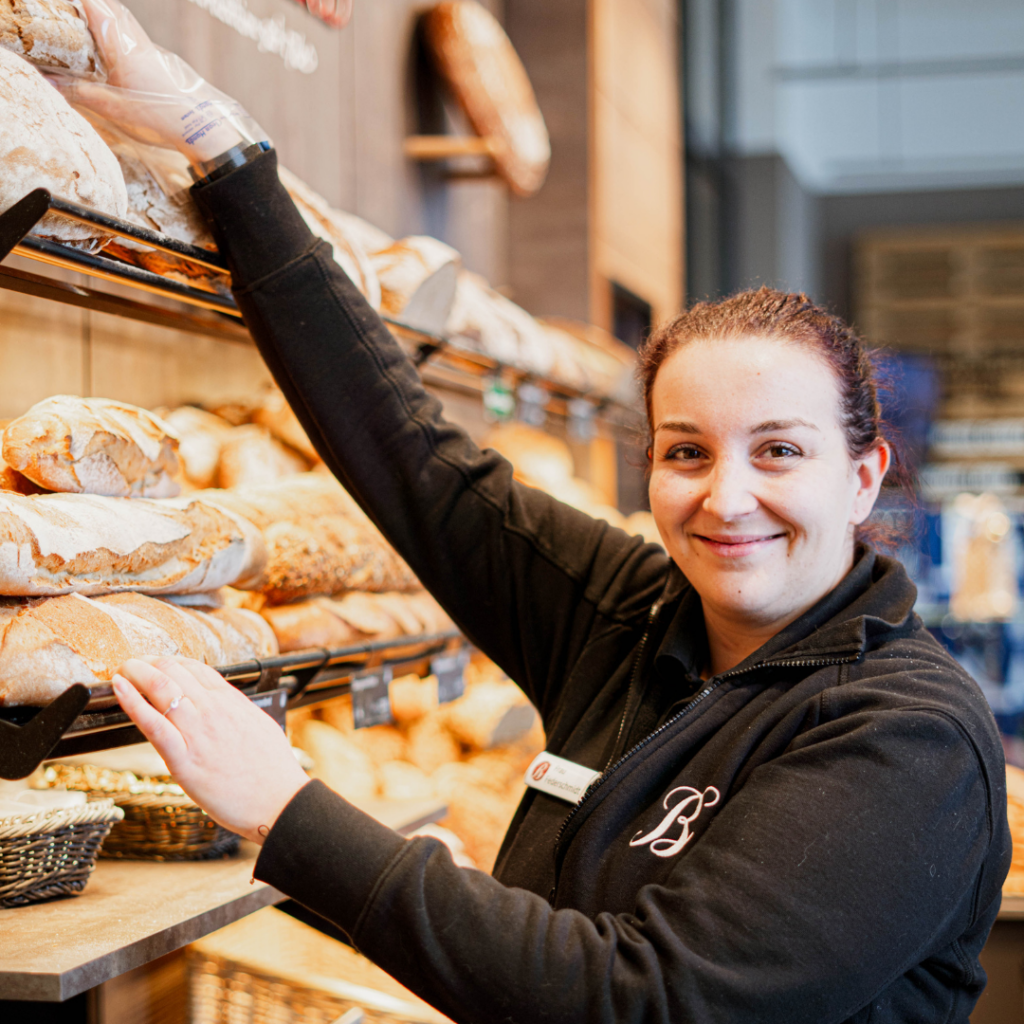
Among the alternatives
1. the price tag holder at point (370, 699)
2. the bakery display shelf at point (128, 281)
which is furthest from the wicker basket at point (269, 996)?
the bakery display shelf at point (128, 281)

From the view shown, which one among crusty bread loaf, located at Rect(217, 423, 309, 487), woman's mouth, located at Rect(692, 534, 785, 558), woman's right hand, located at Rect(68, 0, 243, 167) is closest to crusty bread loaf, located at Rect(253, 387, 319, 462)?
crusty bread loaf, located at Rect(217, 423, 309, 487)

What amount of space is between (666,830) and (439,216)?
2.32m

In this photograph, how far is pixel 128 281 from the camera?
1.27 metres

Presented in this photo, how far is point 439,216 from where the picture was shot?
3119mm

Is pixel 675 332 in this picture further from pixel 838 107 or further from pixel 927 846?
pixel 838 107

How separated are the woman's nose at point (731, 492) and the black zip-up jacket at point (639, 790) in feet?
0.48

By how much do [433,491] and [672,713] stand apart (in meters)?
0.44

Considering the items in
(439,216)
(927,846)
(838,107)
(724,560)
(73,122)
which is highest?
(838,107)

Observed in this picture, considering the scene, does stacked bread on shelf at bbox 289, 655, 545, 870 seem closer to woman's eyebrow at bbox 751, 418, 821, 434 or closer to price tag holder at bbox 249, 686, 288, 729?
price tag holder at bbox 249, 686, 288, 729

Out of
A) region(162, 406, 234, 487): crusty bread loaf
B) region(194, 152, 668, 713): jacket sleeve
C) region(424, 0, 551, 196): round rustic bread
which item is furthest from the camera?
region(424, 0, 551, 196): round rustic bread

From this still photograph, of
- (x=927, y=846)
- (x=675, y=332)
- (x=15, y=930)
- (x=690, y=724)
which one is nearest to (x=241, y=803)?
(x=15, y=930)

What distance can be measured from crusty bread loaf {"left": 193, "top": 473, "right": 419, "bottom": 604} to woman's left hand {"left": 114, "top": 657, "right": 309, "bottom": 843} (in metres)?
0.50

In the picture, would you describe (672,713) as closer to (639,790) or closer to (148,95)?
(639,790)

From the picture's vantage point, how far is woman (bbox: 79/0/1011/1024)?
95 cm
